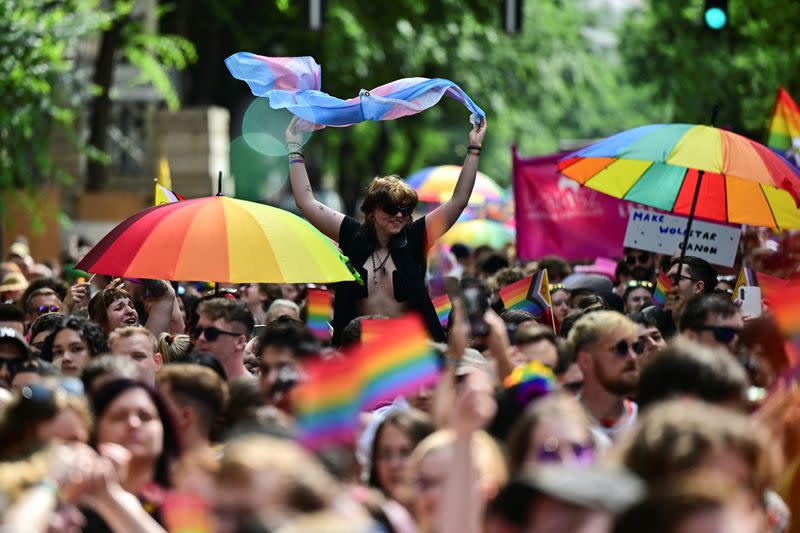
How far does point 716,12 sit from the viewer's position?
14766mm

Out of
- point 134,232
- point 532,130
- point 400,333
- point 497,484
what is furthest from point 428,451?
point 532,130

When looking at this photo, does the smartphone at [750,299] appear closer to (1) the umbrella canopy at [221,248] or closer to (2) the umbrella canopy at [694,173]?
(2) the umbrella canopy at [694,173]

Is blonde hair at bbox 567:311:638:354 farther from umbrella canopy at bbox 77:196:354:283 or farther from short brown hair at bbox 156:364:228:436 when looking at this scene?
umbrella canopy at bbox 77:196:354:283

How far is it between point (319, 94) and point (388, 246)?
47.6 inches

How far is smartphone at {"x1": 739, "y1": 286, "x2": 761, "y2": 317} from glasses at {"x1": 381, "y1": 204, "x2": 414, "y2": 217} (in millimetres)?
2015

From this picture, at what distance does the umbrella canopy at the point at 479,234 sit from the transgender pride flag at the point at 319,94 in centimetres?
931

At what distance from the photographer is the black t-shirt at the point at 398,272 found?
9109 millimetres

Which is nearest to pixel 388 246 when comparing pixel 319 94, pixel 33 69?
pixel 319 94

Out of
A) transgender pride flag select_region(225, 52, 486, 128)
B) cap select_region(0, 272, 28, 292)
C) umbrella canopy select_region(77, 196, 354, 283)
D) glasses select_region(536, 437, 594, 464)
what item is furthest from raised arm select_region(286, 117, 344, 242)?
cap select_region(0, 272, 28, 292)

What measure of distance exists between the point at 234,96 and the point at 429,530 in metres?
26.4

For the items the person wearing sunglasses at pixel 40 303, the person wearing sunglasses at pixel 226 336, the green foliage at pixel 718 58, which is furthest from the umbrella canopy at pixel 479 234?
the person wearing sunglasses at pixel 226 336

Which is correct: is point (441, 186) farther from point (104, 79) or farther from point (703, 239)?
point (104, 79)

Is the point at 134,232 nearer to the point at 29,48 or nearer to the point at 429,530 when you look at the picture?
the point at 429,530

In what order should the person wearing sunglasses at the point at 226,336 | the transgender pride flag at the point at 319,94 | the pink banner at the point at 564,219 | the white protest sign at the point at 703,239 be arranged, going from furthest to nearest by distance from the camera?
the pink banner at the point at 564,219, the white protest sign at the point at 703,239, the transgender pride flag at the point at 319,94, the person wearing sunglasses at the point at 226,336
